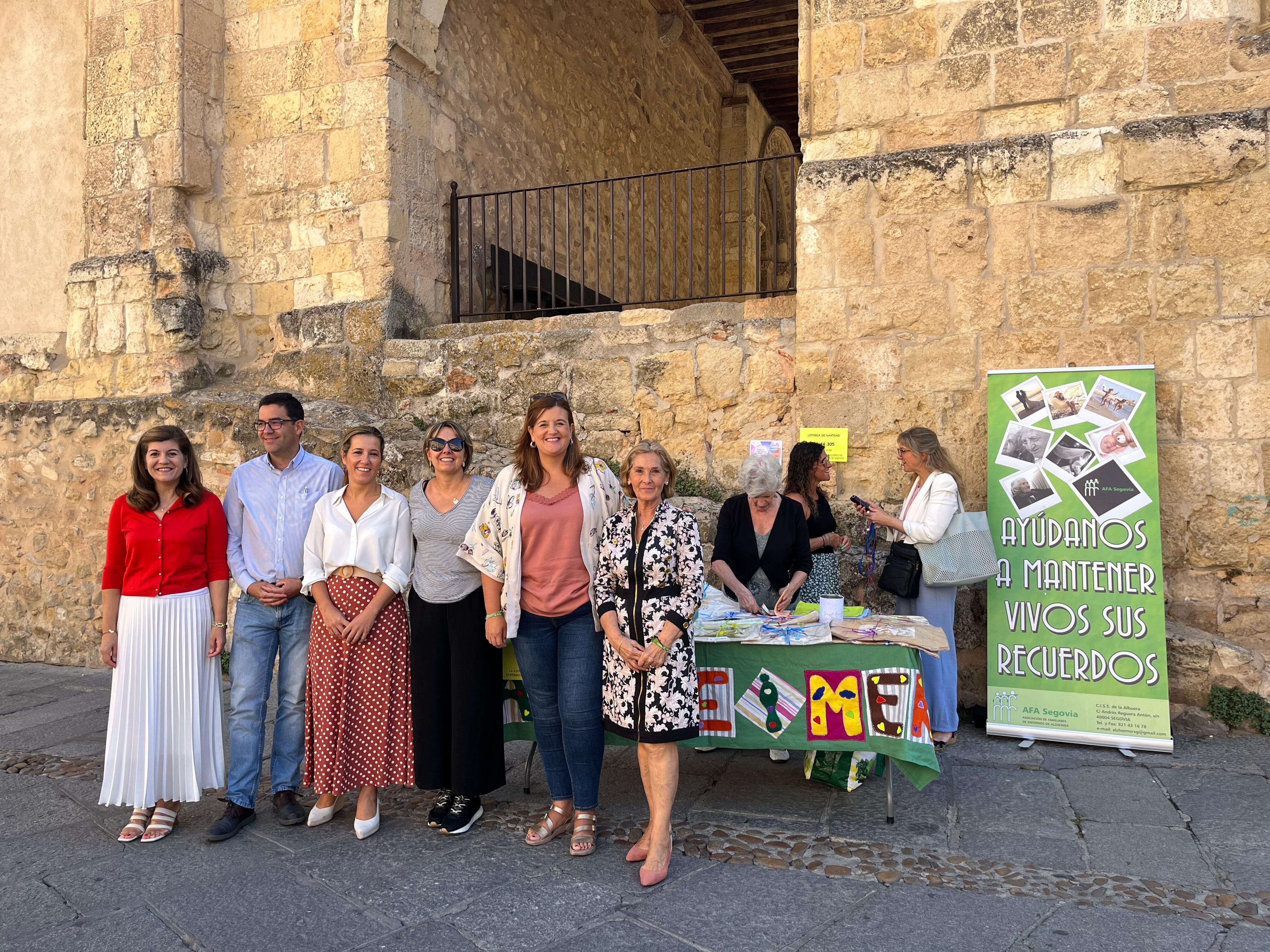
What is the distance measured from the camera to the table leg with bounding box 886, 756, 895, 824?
3.35m

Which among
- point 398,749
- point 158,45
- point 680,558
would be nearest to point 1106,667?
point 680,558

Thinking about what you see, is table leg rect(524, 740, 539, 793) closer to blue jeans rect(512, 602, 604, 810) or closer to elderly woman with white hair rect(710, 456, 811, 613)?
blue jeans rect(512, 602, 604, 810)

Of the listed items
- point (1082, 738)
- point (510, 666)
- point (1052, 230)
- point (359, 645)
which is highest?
point (1052, 230)

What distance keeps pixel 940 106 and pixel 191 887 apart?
4.96 m

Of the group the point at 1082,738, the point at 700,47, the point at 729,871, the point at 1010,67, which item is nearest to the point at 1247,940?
the point at 729,871

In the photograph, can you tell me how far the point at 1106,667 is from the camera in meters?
4.36

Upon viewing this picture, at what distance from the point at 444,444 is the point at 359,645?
80cm

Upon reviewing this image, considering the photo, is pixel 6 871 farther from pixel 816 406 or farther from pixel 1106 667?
pixel 1106 667

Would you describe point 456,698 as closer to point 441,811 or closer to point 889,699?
point 441,811

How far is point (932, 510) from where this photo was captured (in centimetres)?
435

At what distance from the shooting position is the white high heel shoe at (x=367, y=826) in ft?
11.0

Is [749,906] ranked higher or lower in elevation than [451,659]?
lower

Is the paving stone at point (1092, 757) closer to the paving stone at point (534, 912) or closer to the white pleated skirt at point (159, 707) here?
the paving stone at point (534, 912)

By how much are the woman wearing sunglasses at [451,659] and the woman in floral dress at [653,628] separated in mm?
524
